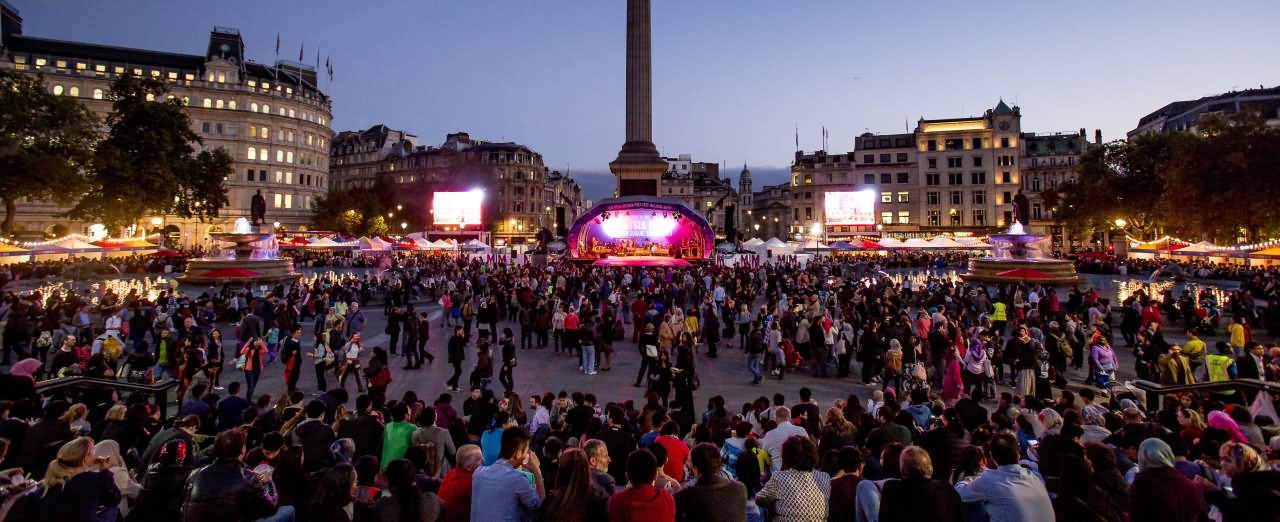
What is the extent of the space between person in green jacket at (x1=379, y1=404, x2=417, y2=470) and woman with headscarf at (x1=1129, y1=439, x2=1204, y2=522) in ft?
19.6

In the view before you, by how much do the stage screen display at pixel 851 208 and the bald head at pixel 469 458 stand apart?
2532 inches

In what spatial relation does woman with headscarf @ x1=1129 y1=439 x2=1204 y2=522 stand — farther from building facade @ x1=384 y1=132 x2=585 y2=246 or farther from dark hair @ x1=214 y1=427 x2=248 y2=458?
building facade @ x1=384 y1=132 x2=585 y2=246

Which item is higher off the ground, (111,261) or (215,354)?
(111,261)

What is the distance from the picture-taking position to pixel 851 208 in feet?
212

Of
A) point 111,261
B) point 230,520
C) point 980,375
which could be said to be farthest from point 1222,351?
point 111,261

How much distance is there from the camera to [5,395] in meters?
7.33

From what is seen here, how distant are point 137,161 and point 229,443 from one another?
49067 millimetres

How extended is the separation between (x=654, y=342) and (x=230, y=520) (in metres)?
8.89

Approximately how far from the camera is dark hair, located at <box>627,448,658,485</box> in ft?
12.1

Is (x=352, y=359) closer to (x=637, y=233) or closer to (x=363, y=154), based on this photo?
(x=637, y=233)

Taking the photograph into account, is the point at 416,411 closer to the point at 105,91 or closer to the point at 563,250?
the point at 563,250

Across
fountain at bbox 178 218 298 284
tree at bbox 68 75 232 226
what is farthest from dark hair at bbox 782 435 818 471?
tree at bbox 68 75 232 226

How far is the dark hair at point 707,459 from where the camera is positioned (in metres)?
3.78

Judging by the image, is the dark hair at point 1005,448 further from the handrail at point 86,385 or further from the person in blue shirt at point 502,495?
the handrail at point 86,385
